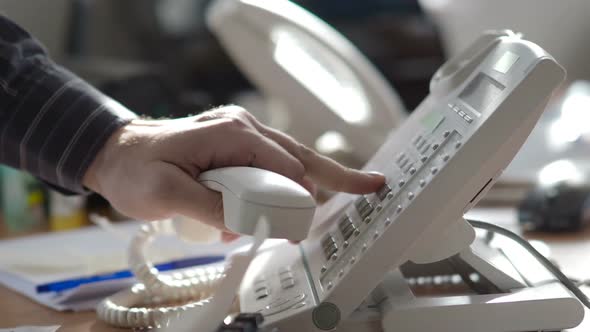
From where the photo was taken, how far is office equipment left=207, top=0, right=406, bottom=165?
1114 mm

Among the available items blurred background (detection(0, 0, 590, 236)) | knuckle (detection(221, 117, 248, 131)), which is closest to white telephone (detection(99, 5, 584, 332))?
knuckle (detection(221, 117, 248, 131))

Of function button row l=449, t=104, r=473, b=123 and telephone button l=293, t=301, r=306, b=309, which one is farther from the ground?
function button row l=449, t=104, r=473, b=123

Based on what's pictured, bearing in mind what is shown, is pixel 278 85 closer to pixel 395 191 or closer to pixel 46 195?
pixel 46 195

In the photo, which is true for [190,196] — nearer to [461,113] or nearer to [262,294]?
[262,294]

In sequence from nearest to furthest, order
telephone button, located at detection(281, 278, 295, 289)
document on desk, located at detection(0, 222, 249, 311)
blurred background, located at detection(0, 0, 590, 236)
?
telephone button, located at detection(281, 278, 295, 289)
document on desk, located at detection(0, 222, 249, 311)
blurred background, located at detection(0, 0, 590, 236)

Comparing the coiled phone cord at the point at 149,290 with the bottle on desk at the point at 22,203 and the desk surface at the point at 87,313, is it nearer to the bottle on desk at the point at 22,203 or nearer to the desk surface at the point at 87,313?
the desk surface at the point at 87,313

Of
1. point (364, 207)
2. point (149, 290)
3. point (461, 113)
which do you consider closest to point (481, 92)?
point (461, 113)

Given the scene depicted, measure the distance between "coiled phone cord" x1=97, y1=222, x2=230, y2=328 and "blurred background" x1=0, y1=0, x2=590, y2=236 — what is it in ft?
1.54

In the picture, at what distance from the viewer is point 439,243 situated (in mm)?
570

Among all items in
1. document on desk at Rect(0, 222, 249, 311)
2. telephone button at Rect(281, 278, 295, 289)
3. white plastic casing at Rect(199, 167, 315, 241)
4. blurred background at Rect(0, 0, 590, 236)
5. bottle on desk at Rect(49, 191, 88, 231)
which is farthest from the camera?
blurred background at Rect(0, 0, 590, 236)

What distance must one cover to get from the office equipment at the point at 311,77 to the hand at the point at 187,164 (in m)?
0.47

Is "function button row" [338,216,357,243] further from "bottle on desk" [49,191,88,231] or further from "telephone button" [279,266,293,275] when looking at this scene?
"bottle on desk" [49,191,88,231]

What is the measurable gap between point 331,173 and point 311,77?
1.74ft

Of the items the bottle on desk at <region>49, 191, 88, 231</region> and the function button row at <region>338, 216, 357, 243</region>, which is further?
the bottle on desk at <region>49, 191, 88, 231</region>
